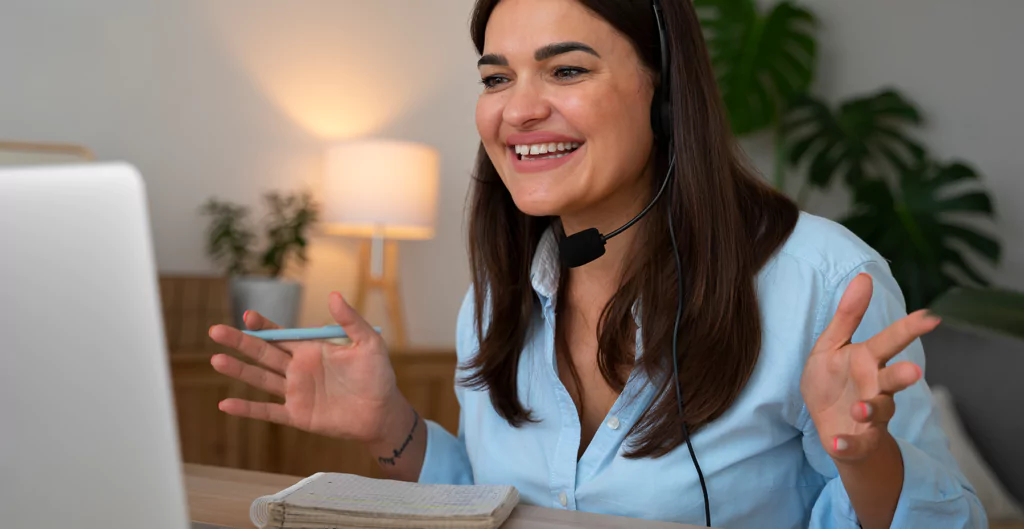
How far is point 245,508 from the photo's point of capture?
2.50ft

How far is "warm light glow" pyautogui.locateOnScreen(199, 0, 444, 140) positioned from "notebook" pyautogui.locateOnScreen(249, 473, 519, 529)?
2476 mm

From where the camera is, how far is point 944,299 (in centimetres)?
33

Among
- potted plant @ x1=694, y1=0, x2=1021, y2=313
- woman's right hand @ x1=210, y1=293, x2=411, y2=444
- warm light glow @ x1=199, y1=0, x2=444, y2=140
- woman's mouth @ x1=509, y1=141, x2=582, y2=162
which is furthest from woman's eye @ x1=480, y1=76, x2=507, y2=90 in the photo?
potted plant @ x1=694, y1=0, x2=1021, y2=313

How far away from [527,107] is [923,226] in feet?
7.56

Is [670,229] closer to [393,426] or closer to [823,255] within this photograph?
[823,255]

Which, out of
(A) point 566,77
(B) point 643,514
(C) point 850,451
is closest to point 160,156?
(A) point 566,77

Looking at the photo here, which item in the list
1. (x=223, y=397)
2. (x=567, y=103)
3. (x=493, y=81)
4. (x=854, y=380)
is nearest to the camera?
(x=854, y=380)

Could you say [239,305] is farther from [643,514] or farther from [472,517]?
[472,517]

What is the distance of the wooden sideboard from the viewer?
2.36 m

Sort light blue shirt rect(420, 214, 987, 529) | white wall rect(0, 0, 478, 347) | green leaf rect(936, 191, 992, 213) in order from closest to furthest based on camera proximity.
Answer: light blue shirt rect(420, 214, 987, 529), white wall rect(0, 0, 478, 347), green leaf rect(936, 191, 992, 213)

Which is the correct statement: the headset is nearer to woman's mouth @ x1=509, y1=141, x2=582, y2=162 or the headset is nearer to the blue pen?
woman's mouth @ x1=509, y1=141, x2=582, y2=162

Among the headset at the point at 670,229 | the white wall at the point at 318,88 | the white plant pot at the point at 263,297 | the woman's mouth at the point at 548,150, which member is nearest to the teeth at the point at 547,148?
the woman's mouth at the point at 548,150

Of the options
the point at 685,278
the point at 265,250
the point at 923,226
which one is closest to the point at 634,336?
the point at 685,278

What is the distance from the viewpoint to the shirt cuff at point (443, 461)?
3.68 feet
